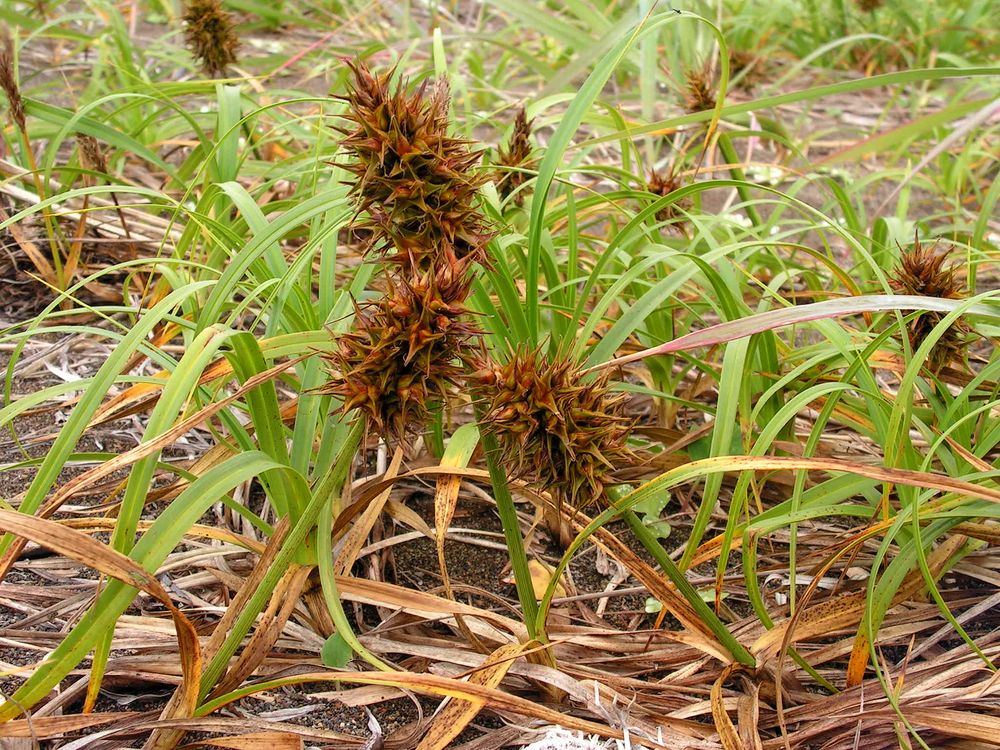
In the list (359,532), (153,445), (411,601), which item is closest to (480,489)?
(359,532)

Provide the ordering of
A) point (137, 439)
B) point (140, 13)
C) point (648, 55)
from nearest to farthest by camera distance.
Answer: point (137, 439), point (648, 55), point (140, 13)

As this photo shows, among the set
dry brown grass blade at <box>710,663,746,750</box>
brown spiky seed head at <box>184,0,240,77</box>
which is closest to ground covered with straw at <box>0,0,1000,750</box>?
dry brown grass blade at <box>710,663,746,750</box>

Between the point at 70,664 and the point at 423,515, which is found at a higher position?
the point at 70,664

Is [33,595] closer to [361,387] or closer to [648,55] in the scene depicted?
[361,387]

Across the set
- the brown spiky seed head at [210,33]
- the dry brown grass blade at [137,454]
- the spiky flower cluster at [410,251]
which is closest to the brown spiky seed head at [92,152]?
the brown spiky seed head at [210,33]

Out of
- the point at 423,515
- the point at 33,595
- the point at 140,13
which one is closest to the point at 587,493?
the point at 423,515
